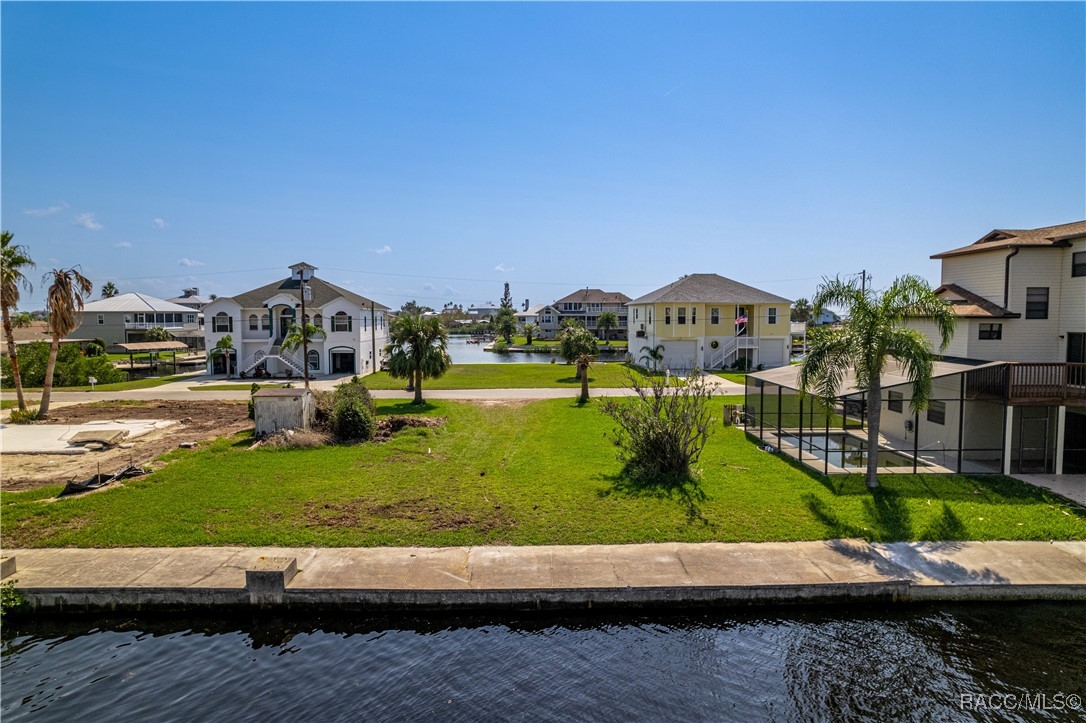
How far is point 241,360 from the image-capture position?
146ft

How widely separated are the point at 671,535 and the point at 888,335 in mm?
7628

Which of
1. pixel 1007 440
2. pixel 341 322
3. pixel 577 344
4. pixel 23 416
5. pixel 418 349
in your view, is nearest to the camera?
pixel 1007 440

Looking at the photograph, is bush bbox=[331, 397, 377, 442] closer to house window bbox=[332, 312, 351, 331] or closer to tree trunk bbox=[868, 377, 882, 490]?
tree trunk bbox=[868, 377, 882, 490]

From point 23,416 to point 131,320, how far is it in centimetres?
4357

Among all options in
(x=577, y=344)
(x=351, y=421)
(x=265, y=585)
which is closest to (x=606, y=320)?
(x=577, y=344)

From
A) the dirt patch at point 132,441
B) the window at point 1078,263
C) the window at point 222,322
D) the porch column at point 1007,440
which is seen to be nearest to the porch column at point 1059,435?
the porch column at point 1007,440

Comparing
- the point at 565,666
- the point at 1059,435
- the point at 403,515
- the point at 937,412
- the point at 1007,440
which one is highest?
the point at 937,412

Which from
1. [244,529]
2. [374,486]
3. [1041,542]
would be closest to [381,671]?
[244,529]

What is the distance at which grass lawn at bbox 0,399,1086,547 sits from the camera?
12.6 metres

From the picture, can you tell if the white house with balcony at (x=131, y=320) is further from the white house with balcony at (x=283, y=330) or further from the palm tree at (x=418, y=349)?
the palm tree at (x=418, y=349)

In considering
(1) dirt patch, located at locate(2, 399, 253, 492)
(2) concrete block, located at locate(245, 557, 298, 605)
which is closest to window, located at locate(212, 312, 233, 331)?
(1) dirt patch, located at locate(2, 399, 253, 492)

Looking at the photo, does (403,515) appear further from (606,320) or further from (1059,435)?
(606,320)

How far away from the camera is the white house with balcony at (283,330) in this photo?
44.2 m

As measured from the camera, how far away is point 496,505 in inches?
570
